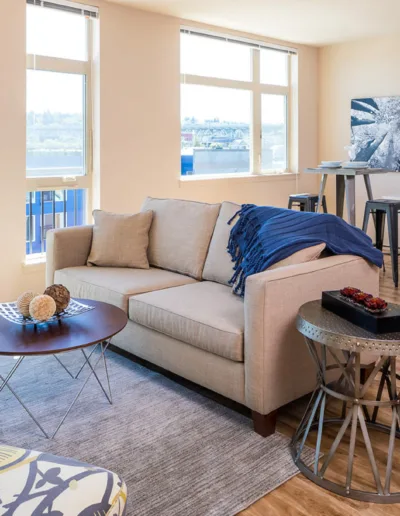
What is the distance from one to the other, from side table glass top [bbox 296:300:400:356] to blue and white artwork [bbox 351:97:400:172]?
16.3 feet

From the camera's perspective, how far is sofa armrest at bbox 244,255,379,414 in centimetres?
219

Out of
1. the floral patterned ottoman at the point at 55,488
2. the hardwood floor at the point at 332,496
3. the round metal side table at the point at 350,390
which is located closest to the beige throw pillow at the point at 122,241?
the round metal side table at the point at 350,390

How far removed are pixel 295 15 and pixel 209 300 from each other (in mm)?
3773

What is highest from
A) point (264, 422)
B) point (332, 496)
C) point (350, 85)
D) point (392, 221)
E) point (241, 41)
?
point (241, 41)

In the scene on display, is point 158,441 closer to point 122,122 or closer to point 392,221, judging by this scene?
point 122,122

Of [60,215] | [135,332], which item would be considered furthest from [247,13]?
[135,332]

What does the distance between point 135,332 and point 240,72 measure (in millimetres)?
4231

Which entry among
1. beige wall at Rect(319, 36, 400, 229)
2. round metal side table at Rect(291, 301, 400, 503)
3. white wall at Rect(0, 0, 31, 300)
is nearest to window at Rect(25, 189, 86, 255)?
white wall at Rect(0, 0, 31, 300)

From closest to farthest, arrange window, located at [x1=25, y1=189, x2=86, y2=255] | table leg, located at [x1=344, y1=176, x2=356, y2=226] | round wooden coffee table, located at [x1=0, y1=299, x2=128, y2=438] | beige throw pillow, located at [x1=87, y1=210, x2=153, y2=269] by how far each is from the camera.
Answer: round wooden coffee table, located at [x1=0, y1=299, x2=128, y2=438], beige throw pillow, located at [x1=87, y1=210, x2=153, y2=269], window, located at [x1=25, y1=189, x2=86, y2=255], table leg, located at [x1=344, y1=176, x2=356, y2=226]

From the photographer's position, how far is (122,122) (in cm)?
498

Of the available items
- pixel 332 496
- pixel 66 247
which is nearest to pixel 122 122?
pixel 66 247

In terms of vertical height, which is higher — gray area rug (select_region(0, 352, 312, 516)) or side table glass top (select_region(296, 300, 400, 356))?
side table glass top (select_region(296, 300, 400, 356))

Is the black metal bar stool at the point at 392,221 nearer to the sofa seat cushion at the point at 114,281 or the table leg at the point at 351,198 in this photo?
the table leg at the point at 351,198

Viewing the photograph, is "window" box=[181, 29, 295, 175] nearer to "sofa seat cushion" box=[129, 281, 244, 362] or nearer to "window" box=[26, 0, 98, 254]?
"window" box=[26, 0, 98, 254]
